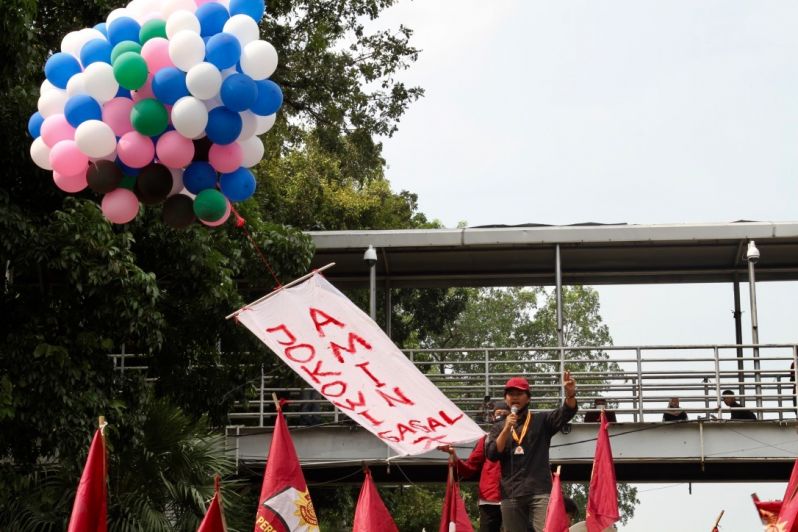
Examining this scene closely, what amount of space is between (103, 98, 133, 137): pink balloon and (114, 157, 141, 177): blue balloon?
0.20 meters

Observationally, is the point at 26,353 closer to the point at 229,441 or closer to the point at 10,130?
the point at 10,130

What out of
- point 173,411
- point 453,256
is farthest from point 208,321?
point 453,256

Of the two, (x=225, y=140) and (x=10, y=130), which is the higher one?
(x=10, y=130)

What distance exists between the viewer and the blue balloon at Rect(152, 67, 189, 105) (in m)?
8.88

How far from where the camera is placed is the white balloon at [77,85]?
9164mm

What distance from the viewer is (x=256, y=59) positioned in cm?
909

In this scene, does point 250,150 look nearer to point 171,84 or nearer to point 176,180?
point 176,180

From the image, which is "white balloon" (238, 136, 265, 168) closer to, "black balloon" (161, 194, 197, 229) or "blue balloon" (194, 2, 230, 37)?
"black balloon" (161, 194, 197, 229)

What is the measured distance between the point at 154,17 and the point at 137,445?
6061 mm

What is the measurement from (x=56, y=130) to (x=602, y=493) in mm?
5273

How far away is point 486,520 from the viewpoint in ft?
35.8

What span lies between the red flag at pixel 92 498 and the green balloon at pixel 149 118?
6.97ft

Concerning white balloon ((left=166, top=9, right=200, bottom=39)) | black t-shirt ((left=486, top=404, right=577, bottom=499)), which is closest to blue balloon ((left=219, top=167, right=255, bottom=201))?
white balloon ((left=166, top=9, right=200, bottom=39))

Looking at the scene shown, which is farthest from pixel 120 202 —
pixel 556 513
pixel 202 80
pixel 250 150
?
pixel 556 513
